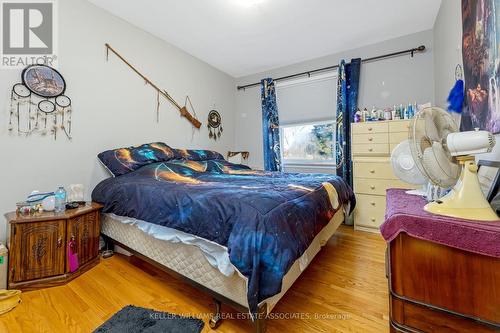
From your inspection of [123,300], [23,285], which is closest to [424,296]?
[123,300]

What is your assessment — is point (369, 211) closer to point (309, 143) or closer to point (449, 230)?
point (309, 143)

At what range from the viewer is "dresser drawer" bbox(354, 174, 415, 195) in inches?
101

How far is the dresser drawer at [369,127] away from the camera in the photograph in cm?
261

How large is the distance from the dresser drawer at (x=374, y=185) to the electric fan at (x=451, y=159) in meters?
1.83

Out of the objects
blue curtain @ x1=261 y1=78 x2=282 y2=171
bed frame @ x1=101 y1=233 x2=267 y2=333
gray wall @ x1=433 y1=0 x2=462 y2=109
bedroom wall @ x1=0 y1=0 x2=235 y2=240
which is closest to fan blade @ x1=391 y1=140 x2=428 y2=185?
gray wall @ x1=433 y1=0 x2=462 y2=109

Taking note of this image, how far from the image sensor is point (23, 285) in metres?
1.51

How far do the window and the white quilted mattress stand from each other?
5.78ft

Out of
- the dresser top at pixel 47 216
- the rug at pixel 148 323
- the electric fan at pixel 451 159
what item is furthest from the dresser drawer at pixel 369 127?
the dresser top at pixel 47 216

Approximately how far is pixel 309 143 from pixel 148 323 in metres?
3.10

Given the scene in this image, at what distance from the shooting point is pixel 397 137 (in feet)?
8.33

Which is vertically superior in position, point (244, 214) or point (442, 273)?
point (244, 214)

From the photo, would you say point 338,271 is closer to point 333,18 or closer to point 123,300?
point 123,300

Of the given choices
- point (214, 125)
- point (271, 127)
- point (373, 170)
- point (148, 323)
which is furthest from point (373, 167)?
point (148, 323)

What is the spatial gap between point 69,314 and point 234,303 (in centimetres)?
102
